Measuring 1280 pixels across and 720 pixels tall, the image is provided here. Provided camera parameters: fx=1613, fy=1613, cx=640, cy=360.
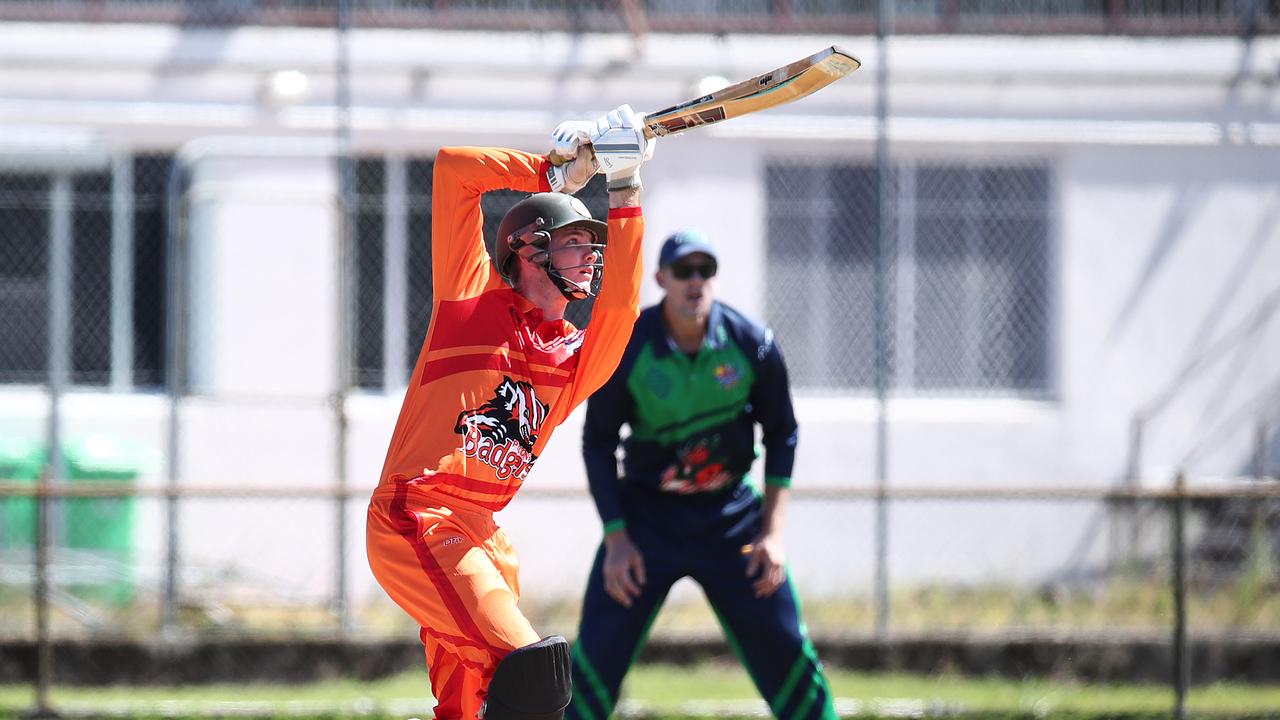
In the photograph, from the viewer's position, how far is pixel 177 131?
10.3 metres

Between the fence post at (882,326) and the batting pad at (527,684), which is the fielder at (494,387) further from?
the fence post at (882,326)

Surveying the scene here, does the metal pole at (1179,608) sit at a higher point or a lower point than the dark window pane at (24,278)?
lower

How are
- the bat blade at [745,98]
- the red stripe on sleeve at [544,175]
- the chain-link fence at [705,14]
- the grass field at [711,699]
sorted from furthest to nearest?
the chain-link fence at [705,14]
the grass field at [711,699]
the red stripe on sleeve at [544,175]
the bat blade at [745,98]

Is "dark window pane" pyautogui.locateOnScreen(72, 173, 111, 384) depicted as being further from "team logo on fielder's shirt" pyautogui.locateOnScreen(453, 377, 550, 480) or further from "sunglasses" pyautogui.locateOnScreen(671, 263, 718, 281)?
"team logo on fielder's shirt" pyautogui.locateOnScreen(453, 377, 550, 480)

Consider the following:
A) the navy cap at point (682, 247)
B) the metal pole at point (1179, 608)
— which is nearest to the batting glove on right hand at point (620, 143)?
the navy cap at point (682, 247)

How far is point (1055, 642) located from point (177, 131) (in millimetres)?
6218

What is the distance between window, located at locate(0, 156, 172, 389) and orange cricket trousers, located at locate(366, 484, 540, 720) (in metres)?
6.84

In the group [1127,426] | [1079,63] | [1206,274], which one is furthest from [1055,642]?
→ [1079,63]

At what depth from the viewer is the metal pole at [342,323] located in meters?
8.59

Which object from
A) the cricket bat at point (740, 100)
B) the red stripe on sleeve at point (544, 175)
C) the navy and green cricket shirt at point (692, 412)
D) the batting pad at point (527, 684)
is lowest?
the batting pad at point (527, 684)

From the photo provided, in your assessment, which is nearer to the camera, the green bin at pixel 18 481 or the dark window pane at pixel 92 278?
the green bin at pixel 18 481

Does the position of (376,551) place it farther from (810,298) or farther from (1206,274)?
(1206,274)

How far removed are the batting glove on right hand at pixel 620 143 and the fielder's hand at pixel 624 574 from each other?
1.76 m

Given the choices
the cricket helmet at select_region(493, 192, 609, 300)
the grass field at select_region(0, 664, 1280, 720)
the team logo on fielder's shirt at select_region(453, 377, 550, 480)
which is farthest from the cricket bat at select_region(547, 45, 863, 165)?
the grass field at select_region(0, 664, 1280, 720)
